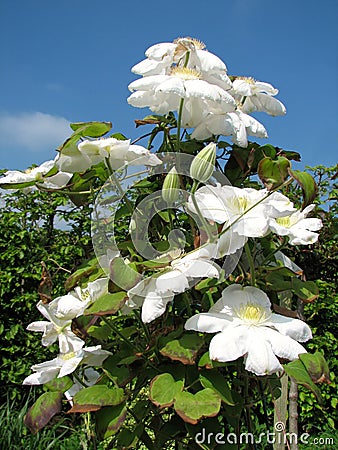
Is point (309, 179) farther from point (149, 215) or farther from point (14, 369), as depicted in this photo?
point (14, 369)

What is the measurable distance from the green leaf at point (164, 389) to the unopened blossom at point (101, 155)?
0.38 metres

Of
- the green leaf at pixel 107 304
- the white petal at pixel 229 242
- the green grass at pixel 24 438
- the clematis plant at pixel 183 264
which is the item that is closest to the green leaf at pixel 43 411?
the clematis plant at pixel 183 264

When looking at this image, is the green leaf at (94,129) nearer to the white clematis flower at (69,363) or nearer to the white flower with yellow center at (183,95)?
the white flower with yellow center at (183,95)

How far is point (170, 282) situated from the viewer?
813 millimetres

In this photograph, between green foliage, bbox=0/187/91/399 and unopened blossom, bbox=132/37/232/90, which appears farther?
green foliage, bbox=0/187/91/399

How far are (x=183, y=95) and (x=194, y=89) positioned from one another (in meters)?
0.02

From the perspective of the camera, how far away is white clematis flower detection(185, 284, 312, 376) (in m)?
0.78

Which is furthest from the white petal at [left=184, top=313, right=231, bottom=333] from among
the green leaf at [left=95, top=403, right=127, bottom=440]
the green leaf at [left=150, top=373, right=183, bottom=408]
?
the green leaf at [left=95, top=403, right=127, bottom=440]

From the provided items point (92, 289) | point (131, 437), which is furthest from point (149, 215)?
point (131, 437)

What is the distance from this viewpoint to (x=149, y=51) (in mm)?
1004

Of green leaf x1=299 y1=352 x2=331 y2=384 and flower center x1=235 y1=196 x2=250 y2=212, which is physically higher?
flower center x1=235 y1=196 x2=250 y2=212

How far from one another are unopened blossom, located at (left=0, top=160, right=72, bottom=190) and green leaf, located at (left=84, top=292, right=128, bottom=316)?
0.99ft

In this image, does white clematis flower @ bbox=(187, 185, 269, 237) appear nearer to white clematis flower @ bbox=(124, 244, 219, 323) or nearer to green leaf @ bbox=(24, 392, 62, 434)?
white clematis flower @ bbox=(124, 244, 219, 323)

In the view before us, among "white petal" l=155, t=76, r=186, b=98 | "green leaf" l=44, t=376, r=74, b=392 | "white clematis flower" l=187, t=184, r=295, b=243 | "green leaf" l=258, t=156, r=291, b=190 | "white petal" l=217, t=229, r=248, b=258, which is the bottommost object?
"green leaf" l=44, t=376, r=74, b=392
